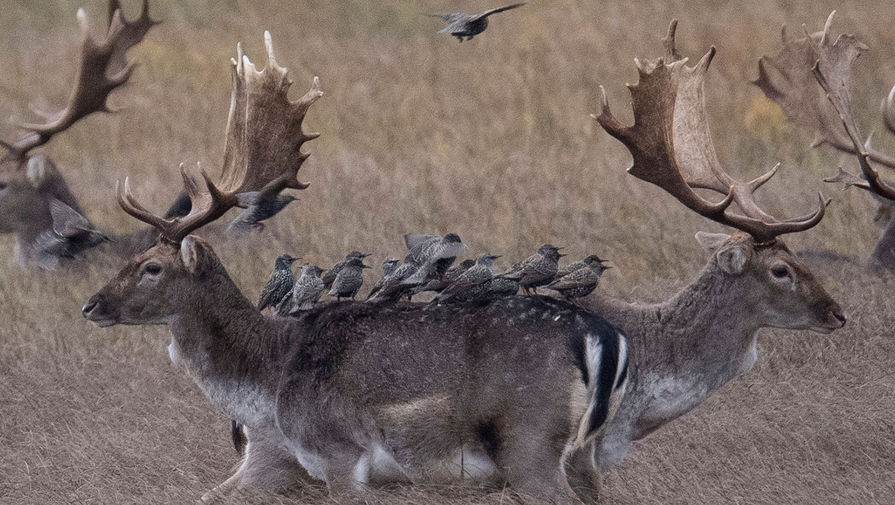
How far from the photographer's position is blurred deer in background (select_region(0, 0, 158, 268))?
386 inches

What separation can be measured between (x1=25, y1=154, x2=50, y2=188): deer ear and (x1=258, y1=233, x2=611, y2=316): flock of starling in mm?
4677

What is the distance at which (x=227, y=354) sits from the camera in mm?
5953

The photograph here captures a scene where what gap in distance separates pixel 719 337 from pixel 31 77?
12150mm

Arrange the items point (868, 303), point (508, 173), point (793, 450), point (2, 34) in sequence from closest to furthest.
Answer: point (793, 450), point (868, 303), point (508, 173), point (2, 34)

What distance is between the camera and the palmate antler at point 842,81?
22.9 feet

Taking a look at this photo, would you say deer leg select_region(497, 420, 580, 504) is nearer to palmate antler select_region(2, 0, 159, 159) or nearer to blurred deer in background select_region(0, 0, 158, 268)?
blurred deer in background select_region(0, 0, 158, 268)

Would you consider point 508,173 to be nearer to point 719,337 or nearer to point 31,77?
point 719,337

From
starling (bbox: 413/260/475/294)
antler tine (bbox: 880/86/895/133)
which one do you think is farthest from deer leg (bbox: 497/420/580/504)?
antler tine (bbox: 880/86/895/133)

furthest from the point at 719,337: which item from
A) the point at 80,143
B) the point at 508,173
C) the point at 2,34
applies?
the point at 2,34

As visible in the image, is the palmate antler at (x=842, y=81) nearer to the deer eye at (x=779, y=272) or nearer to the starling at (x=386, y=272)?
the deer eye at (x=779, y=272)

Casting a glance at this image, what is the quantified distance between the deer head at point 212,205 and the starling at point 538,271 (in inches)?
40.1

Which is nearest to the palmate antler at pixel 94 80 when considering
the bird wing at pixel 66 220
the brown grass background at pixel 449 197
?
the brown grass background at pixel 449 197

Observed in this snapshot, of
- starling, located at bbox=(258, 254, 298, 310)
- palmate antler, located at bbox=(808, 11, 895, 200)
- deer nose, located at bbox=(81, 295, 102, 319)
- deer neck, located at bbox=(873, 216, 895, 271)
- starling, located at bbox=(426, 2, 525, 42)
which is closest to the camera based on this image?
deer nose, located at bbox=(81, 295, 102, 319)

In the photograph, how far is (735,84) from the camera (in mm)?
14195
